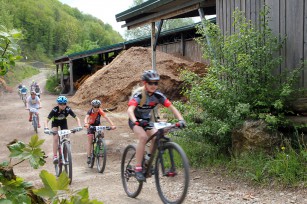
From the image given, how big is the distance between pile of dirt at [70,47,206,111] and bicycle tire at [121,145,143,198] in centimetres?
1064

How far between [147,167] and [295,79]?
291 centimetres

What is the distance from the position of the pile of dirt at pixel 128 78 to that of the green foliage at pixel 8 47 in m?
15.0

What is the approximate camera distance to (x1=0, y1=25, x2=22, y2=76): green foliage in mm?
1263

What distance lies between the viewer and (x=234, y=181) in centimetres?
579

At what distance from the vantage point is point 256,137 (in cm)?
598

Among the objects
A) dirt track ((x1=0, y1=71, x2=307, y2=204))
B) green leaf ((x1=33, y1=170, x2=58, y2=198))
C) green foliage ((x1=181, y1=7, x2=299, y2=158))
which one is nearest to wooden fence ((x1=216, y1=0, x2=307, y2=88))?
green foliage ((x1=181, y1=7, x2=299, y2=158))

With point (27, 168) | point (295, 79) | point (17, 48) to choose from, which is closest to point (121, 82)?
point (27, 168)

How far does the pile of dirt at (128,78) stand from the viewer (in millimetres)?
17219

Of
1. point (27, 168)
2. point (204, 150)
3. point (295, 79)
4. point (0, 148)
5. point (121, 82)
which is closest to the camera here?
point (295, 79)

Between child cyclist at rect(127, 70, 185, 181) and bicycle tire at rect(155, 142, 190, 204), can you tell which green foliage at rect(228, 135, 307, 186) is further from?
child cyclist at rect(127, 70, 185, 181)

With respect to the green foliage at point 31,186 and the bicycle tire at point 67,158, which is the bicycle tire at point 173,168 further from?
the green foliage at point 31,186

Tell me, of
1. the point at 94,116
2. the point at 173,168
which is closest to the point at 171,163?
the point at 173,168

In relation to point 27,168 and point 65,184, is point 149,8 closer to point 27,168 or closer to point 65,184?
point 27,168

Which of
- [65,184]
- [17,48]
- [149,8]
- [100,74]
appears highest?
[149,8]
